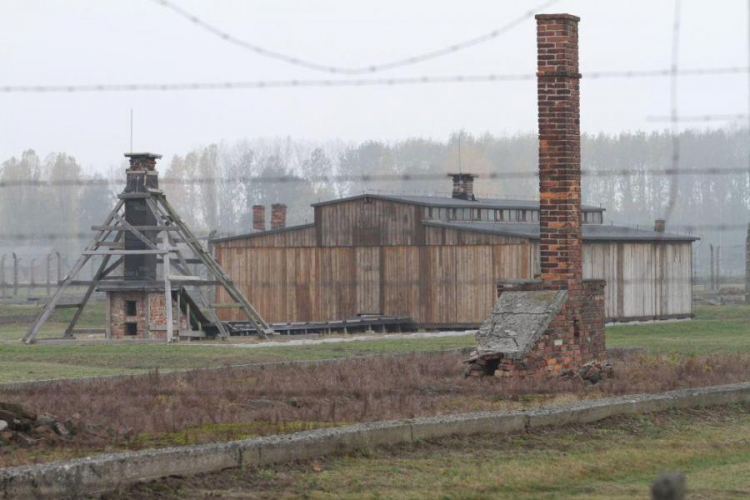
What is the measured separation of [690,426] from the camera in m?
14.8

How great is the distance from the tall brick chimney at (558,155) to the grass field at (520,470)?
454 centimetres

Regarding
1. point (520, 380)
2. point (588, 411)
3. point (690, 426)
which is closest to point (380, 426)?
point (588, 411)

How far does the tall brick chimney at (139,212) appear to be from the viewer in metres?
37.5

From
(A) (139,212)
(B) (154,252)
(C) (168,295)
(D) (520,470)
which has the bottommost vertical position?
(D) (520,470)

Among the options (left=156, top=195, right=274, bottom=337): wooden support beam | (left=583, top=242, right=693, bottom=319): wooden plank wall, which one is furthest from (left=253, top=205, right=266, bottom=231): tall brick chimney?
(left=156, top=195, right=274, bottom=337): wooden support beam

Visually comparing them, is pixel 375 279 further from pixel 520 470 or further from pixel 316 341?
pixel 520 470

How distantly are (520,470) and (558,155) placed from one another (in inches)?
313

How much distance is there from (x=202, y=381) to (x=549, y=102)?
607 centimetres

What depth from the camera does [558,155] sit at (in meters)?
18.8

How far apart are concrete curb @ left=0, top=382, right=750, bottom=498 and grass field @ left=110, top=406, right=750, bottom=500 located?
0.41 feet

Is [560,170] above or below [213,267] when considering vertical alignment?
above

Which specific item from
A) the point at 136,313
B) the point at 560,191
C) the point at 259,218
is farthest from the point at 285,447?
the point at 259,218

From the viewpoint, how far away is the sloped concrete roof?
17922 mm

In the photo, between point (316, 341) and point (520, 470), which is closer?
point (520, 470)
